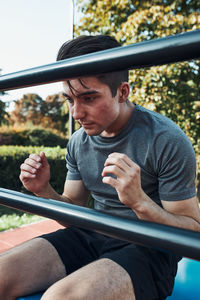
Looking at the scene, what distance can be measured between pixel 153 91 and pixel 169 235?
18.7 ft

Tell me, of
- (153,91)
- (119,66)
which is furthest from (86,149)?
(153,91)

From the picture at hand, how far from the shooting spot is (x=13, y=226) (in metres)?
4.22

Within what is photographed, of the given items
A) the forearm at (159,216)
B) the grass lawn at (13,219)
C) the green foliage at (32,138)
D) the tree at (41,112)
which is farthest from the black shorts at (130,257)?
the tree at (41,112)

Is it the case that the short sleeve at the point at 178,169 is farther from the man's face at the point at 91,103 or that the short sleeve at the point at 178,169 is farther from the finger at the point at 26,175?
the finger at the point at 26,175

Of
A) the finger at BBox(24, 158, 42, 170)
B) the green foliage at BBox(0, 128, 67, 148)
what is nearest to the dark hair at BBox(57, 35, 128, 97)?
the finger at BBox(24, 158, 42, 170)

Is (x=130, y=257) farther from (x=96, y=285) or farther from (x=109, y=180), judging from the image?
(x=109, y=180)

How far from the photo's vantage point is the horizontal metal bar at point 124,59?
1.53 ft

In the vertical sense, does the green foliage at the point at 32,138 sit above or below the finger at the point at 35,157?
below

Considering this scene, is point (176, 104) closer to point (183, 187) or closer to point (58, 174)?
point (58, 174)

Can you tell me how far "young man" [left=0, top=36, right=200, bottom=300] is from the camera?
1.11m

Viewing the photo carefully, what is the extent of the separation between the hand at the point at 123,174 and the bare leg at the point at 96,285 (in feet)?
1.06

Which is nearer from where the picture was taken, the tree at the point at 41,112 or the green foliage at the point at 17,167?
the green foliage at the point at 17,167

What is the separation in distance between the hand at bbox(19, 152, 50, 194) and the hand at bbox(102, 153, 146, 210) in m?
0.52

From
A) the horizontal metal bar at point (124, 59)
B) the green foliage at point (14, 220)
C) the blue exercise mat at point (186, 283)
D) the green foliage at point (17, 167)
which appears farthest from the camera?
the green foliage at point (17, 167)
